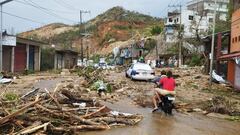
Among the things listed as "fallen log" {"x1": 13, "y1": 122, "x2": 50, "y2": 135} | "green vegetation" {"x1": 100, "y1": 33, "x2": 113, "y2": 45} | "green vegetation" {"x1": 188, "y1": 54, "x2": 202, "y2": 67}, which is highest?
"green vegetation" {"x1": 100, "y1": 33, "x2": 113, "y2": 45}

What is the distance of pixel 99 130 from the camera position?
12422mm

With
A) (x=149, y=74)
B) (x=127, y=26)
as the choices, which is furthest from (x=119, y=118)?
(x=127, y=26)

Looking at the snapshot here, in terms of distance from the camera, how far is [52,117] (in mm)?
12117

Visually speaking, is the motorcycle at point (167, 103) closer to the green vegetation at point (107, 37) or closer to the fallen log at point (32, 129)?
the fallen log at point (32, 129)

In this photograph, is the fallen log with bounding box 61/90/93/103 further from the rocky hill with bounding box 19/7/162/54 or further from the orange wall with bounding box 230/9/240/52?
the rocky hill with bounding box 19/7/162/54

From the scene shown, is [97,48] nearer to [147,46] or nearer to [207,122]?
[147,46]

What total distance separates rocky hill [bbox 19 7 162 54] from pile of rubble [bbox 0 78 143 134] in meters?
108

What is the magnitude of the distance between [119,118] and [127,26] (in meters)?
127

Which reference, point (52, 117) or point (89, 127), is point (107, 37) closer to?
point (89, 127)

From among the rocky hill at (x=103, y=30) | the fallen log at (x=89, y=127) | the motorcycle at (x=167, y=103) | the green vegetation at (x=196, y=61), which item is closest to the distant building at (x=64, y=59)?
the green vegetation at (x=196, y=61)

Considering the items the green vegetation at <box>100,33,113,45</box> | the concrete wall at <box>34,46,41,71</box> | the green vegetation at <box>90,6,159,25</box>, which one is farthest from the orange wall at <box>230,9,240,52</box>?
Answer: the green vegetation at <box>90,6,159,25</box>

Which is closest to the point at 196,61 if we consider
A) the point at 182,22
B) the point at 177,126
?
the point at 182,22

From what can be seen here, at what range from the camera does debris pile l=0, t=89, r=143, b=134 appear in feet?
36.7

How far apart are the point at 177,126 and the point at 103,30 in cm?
12491
